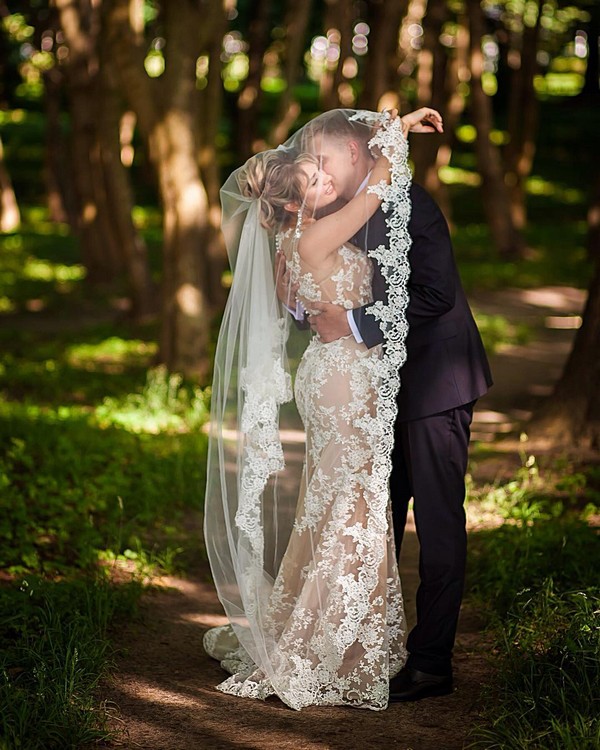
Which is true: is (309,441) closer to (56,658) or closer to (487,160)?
(56,658)

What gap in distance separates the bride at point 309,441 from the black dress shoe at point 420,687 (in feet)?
0.31

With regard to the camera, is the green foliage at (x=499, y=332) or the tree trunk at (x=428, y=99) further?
the tree trunk at (x=428, y=99)

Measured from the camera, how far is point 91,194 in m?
19.3

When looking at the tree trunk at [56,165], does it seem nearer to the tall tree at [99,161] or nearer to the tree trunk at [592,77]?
the tall tree at [99,161]

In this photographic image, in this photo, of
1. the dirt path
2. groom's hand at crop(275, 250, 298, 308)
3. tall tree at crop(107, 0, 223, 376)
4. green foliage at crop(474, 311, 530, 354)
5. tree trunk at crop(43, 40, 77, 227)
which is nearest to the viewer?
the dirt path

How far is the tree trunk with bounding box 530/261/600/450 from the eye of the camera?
7.85 metres

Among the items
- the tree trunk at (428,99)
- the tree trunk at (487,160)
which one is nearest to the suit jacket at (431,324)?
the tree trunk at (428,99)

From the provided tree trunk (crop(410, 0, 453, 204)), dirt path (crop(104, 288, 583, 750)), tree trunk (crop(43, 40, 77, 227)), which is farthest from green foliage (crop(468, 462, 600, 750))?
tree trunk (crop(43, 40, 77, 227))

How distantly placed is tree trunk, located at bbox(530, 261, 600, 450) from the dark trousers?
136 inches

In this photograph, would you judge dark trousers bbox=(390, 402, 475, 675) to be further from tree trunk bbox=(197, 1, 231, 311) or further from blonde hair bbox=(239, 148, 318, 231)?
tree trunk bbox=(197, 1, 231, 311)

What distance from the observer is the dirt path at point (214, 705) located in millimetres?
4227


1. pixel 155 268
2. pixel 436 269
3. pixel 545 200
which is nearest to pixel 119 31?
pixel 436 269

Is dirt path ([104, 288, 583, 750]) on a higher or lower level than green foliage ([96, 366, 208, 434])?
lower

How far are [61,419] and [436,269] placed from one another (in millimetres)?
5220
